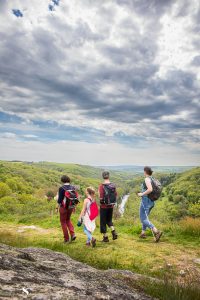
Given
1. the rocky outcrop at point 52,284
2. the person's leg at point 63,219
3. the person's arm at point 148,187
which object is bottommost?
the person's leg at point 63,219

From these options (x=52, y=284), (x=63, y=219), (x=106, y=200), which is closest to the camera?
(x=52, y=284)

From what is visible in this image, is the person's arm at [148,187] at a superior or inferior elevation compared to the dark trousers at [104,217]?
superior

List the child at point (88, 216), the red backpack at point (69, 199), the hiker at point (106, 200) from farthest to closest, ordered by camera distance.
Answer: the hiker at point (106, 200) → the red backpack at point (69, 199) → the child at point (88, 216)

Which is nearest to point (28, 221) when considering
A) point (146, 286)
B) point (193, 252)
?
point (193, 252)

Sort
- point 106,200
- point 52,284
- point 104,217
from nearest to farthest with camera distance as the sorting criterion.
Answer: point 52,284 < point 106,200 < point 104,217

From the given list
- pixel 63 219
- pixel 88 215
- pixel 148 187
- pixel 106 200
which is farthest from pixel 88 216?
pixel 148 187

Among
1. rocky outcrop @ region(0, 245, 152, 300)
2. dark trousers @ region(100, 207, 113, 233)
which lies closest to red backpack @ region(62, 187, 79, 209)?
dark trousers @ region(100, 207, 113, 233)

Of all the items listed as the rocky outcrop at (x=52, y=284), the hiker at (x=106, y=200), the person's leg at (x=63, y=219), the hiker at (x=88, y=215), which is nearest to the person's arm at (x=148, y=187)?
the hiker at (x=106, y=200)

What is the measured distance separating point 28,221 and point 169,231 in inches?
380

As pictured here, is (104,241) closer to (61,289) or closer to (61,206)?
(61,206)

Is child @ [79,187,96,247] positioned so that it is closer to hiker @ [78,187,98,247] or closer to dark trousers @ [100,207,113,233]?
hiker @ [78,187,98,247]

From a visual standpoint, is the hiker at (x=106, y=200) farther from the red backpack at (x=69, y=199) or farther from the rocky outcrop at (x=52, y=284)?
the rocky outcrop at (x=52, y=284)

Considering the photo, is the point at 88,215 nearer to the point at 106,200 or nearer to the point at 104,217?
the point at 104,217

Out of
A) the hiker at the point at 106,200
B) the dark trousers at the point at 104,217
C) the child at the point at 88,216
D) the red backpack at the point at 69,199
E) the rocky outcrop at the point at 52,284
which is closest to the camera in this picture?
the rocky outcrop at the point at 52,284
